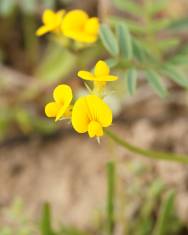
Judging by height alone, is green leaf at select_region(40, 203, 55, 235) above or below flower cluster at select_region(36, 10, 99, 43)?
below

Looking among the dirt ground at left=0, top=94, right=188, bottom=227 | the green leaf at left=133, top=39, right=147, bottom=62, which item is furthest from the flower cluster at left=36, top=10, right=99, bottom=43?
the dirt ground at left=0, top=94, right=188, bottom=227

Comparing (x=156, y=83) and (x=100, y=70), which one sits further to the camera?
(x=156, y=83)

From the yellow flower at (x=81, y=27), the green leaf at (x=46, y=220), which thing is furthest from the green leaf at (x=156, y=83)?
the green leaf at (x=46, y=220)

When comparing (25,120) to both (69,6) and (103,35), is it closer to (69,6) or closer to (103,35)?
(69,6)

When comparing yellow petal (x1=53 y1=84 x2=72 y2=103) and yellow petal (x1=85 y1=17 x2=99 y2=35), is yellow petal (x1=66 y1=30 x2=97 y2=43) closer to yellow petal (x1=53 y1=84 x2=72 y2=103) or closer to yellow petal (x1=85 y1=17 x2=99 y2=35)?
yellow petal (x1=85 y1=17 x2=99 y2=35)

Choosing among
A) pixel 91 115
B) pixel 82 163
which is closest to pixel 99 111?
pixel 91 115

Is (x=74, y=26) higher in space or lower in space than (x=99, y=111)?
higher

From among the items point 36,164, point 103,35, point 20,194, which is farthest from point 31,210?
point 103,35

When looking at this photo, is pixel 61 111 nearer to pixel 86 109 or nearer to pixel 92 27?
pixel 86 109
